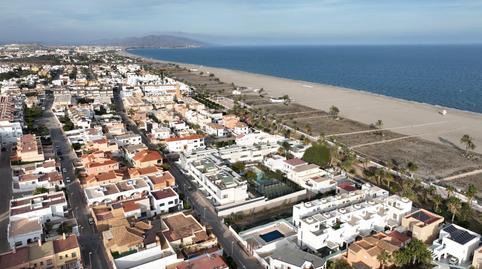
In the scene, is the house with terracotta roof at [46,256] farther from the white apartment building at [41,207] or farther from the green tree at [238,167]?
the green tree at [238,167]

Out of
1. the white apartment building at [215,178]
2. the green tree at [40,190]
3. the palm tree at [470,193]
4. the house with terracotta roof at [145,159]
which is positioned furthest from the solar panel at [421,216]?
the green tree at [40,190]

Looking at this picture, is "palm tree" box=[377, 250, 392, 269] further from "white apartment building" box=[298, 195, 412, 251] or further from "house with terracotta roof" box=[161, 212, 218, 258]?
"house with terracotta roof" box=[161, 212, 218, 258]

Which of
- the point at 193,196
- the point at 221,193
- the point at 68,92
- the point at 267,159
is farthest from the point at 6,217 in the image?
the point at 68,92

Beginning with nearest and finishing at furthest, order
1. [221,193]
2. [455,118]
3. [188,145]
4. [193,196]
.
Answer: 1. [221,193]
2. [193,196]
3. [188,145]
4. [455,118]

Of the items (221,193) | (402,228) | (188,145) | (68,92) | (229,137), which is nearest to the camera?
(402,228)

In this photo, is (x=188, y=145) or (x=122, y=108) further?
(x=122, y=108)

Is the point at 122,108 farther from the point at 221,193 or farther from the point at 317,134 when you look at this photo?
the point at 221,193

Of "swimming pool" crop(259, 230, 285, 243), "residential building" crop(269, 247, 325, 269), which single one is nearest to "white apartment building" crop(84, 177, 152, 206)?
"swimming pool" crop(259, 230, 285, 243)
